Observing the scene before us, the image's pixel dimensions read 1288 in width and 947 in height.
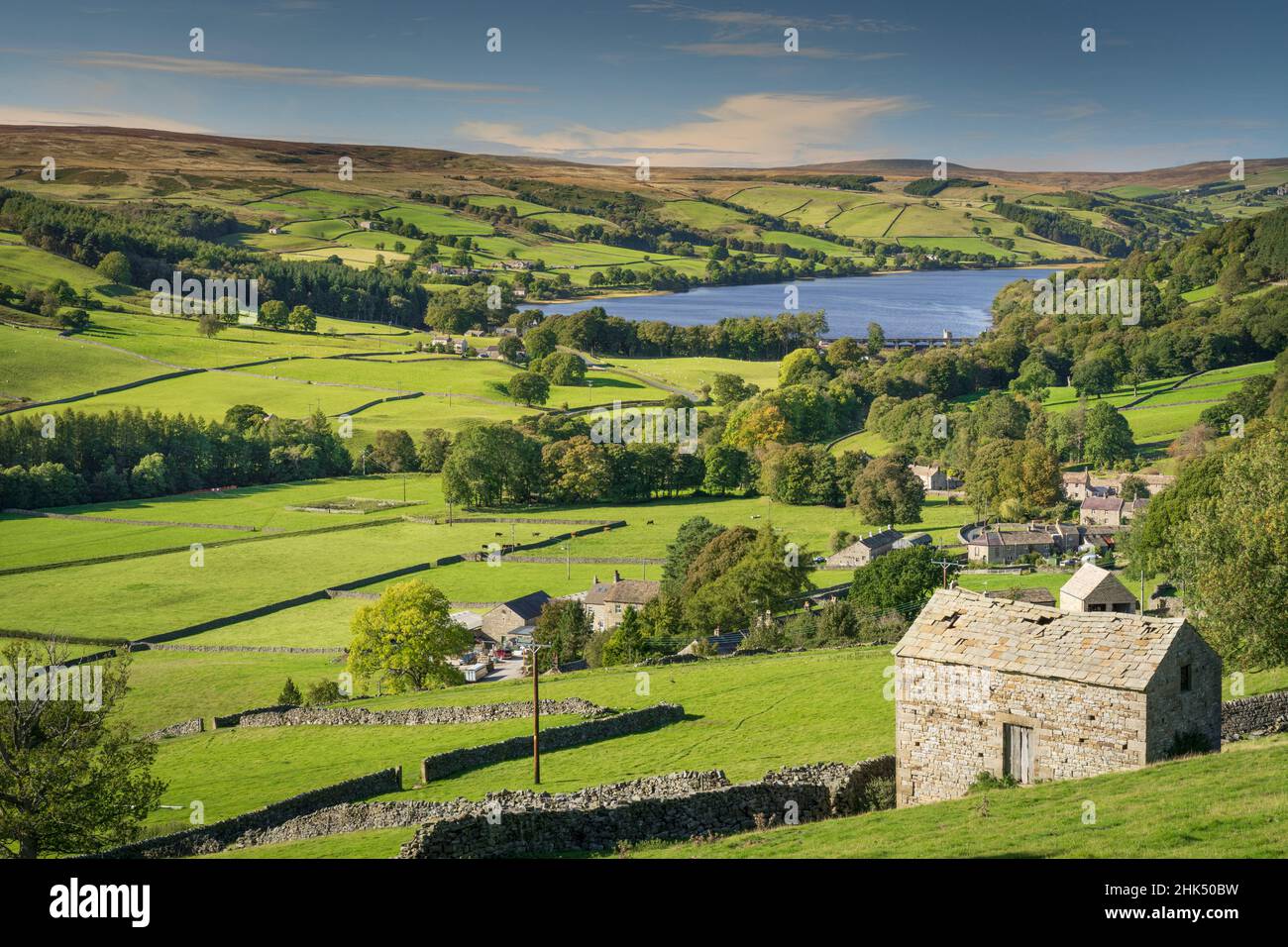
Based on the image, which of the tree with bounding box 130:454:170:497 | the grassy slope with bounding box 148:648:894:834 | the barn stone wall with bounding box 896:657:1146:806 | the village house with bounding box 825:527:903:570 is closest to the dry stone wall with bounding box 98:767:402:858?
the grassy slope with bounding box 148:648:894:834

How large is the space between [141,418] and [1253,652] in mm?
87879

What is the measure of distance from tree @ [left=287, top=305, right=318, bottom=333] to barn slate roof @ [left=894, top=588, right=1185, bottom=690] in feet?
431

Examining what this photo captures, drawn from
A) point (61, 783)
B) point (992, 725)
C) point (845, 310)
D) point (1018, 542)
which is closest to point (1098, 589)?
point (992, 725)

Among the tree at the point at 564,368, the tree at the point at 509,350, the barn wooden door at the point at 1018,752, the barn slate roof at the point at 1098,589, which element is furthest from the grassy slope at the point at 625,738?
the tree at the point at 509,350

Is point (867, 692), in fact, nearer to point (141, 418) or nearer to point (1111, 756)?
point (1111, 756)

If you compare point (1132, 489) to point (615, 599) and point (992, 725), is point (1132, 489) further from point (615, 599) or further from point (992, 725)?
point (992, 725)

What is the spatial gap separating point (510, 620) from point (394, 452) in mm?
43660

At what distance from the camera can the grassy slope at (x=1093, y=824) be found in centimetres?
1350

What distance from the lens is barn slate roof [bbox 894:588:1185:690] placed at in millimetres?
18703

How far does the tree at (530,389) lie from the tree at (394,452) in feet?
64.8

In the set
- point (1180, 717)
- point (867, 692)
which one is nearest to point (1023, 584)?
point (867, 692)

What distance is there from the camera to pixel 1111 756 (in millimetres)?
18547

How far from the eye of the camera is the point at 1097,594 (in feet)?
130
